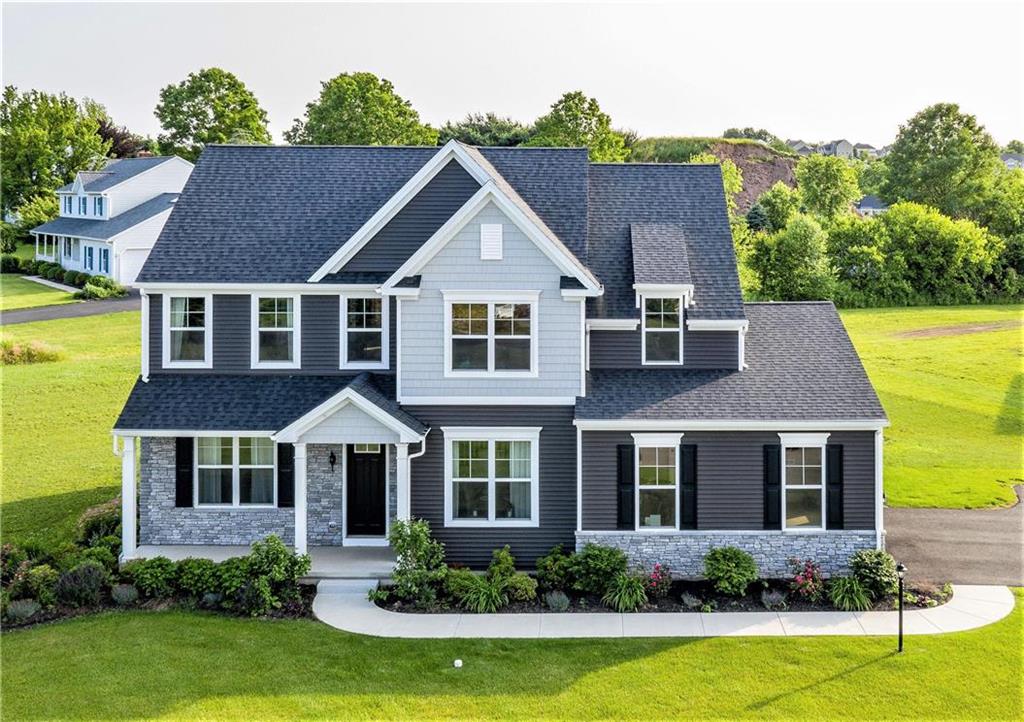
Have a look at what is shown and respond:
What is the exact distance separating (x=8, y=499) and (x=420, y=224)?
13301mm

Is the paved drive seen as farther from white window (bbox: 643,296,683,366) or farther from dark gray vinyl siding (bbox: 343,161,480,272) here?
dark gray vinyl siding (bbox: 343,161,480,272)

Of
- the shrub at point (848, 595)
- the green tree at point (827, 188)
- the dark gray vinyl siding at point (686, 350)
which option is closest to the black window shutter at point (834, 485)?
the shrub at point (848, 595)

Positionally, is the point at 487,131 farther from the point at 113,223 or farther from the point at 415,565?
the point at 415,565

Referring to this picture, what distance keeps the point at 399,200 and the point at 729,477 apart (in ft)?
29.7

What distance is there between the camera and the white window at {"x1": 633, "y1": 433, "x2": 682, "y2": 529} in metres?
21.3

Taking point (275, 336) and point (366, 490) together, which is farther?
point (275, 336)

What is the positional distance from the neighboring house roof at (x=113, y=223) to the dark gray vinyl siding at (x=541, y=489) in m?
47.2

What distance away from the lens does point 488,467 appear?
71.8ft

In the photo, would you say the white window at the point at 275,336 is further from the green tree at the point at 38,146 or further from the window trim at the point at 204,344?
the green tree at the point at 38,146

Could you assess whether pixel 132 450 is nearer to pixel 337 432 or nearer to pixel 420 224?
pixel 337 432

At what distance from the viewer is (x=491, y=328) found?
21.6 metres

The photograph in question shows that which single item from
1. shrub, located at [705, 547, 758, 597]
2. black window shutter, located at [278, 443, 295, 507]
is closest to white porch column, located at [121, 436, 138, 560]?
black window shutter, located at [278, 443, 295, 507]

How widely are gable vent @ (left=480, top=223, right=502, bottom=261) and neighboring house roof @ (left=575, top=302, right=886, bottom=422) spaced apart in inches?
135

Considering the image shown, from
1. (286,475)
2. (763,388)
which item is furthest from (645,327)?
(286,475)
